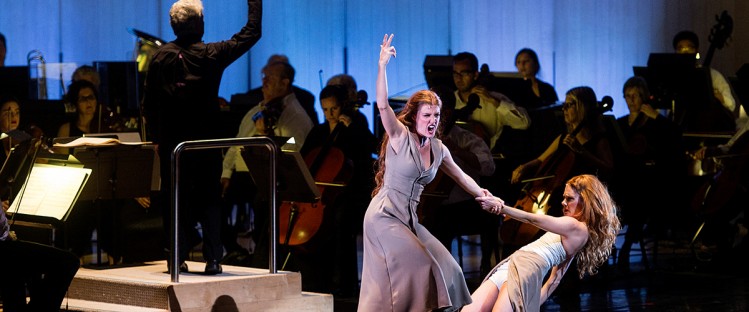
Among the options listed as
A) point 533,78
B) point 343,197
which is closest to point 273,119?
point 343,197

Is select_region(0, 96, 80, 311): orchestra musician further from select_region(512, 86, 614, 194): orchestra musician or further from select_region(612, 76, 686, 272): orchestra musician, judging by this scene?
select_region(612, 76, 686, 272): orchestra musician

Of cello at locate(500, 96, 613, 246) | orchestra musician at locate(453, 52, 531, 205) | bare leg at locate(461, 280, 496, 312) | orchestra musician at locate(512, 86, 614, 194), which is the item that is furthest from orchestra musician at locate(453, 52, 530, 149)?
bare leg at locate(461, 280, 496, 312)

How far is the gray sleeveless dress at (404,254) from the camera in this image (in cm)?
506

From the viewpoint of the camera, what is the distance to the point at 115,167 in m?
5.85

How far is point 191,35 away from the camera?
5242 millimetres

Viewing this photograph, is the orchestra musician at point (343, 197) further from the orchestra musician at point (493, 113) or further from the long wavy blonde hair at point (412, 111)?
the long wavy blonde hair at point (412, 111)

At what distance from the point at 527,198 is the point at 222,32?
16.8 feet

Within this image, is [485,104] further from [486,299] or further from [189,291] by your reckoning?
[189,291]

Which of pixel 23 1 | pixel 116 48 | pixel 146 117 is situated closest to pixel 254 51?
pixel 116 48

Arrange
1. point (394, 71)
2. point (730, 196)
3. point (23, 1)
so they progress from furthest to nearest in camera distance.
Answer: point (394, 71) < point (23, 1) < point (730, 196)

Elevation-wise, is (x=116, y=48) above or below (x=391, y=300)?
above

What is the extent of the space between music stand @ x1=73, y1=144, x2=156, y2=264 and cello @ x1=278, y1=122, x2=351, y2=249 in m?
1.25

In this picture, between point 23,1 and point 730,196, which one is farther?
point 23,1

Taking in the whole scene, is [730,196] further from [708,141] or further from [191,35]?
[191,35]
